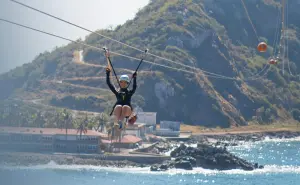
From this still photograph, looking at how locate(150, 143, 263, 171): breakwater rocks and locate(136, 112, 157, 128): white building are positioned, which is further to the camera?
locate(136, 112, 157, 128): white building

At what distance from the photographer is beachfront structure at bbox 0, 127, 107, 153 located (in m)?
106

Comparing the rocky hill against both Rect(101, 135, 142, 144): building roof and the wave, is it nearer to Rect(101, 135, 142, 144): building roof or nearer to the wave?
Rect(101, 135, 142, 144): building roof

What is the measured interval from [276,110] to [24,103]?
214 feet

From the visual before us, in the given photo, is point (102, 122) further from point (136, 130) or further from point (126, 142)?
point (126, 142)

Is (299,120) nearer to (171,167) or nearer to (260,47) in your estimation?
(171,167)

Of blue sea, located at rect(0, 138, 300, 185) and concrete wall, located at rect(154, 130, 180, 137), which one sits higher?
concrete wall, located at rect(154, 130, 180, 137)

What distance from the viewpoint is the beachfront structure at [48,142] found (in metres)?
106

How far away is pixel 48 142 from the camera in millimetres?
108000

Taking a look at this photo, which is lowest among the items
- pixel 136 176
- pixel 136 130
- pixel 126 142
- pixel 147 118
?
pixel 136 176

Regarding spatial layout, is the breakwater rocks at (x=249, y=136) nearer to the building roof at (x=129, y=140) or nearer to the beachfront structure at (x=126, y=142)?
the building roof at (x=129, y=140)

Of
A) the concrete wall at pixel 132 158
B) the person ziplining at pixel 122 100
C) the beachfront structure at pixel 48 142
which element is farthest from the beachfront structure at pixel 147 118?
the person ziplining at pixel 122 100

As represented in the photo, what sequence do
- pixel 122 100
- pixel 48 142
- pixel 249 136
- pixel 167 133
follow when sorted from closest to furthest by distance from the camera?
pixel 122 100 → pixel 48 142 → pixel 167 133 → pixel 249 136

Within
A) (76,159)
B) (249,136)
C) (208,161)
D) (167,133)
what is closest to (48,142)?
(76,159)

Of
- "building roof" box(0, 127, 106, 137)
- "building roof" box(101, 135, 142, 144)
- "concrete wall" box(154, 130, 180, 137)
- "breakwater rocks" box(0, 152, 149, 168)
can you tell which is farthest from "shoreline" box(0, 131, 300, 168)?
"concrete wall" box(154, 130, 180, 137)
